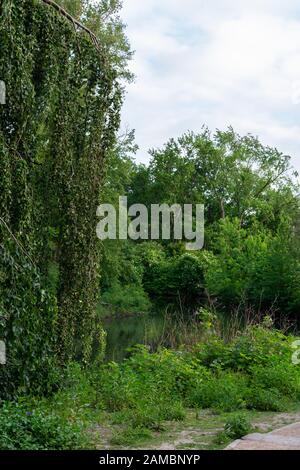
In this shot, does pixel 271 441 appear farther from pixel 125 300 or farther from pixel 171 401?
pixel 125 300

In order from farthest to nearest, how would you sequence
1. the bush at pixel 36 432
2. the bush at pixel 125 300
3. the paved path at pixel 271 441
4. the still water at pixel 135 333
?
the bush at pixel 125 300 < the still water at pixel 135 333 < the paved path at pixel 271 441 < the bush at pixel 36 432

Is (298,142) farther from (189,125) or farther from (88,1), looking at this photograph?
(88,1)

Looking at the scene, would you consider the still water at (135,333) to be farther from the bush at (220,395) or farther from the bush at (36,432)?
the bush at (36,432)

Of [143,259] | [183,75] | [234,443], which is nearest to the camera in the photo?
[234,443]

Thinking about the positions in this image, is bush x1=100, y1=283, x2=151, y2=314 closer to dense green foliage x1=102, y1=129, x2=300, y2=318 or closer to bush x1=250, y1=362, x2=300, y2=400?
dense green foliage x1=102, y1=129, x2=300, y2=318

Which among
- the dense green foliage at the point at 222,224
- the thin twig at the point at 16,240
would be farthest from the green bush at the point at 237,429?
the dense green foliage at the point at 222,224

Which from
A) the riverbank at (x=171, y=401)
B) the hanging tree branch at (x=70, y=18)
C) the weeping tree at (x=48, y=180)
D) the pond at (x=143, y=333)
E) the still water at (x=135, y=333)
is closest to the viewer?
the riverbank at (x=171, y=401)

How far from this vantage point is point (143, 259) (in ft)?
106

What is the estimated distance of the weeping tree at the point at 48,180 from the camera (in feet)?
17.7

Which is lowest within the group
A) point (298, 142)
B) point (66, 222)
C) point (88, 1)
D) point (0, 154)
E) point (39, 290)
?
point (39, 290)

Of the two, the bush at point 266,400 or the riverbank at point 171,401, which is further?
the bush at point 266,400

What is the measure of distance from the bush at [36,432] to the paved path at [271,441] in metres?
1.13

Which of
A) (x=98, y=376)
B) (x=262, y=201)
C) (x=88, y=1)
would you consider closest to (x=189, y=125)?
(x=262, y=201)

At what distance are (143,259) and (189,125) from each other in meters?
11.2
